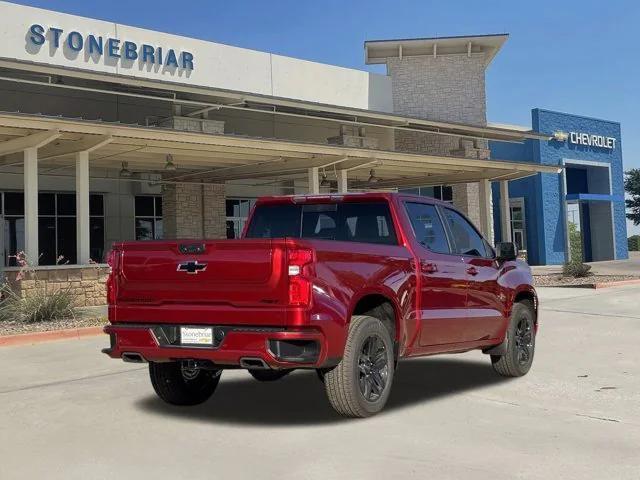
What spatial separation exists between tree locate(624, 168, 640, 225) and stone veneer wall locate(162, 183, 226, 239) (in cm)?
5802

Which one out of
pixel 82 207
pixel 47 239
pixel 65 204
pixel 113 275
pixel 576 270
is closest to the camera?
pixel 113 275

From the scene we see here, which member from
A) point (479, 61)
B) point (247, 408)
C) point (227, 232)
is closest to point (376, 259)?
point (247, 408)

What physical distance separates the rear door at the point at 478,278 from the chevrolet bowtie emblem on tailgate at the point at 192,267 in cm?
283

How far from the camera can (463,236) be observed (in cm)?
771

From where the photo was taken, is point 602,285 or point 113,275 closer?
point 113,275

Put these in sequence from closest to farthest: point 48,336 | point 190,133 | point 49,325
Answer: point 48,336 → point 49,325 → point 190,133

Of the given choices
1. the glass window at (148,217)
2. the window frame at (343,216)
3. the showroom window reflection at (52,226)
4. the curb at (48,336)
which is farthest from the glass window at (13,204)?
the window frame at (343,216)

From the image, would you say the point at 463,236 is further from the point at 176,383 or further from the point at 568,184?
the point at 568,184

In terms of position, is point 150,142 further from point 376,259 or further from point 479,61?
point 479,61

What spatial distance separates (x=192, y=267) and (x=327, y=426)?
65.5 inches

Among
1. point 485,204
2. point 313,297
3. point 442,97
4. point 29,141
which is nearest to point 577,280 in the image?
point 485,204

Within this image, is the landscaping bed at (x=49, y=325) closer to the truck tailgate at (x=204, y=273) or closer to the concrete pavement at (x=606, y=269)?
the truck tailgate at (x=204, y=273)

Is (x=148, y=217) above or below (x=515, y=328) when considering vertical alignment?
above

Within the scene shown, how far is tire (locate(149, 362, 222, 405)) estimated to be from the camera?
671cm
